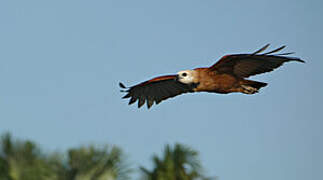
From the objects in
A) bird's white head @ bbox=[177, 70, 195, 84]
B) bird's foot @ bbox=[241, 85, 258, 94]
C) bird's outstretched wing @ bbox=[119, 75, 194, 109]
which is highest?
bird's outstretched wing @ bbox=[119, 75, 194, 109]

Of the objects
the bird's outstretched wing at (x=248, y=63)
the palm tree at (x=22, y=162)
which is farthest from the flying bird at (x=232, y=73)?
the palm tree at (x=22, y=162)

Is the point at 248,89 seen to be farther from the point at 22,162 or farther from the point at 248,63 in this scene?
the point at 22,162

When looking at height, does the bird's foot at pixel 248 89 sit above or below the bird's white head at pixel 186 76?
below

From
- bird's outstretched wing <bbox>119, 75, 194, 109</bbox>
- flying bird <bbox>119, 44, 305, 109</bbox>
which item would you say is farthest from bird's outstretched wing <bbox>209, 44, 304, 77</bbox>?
bird's outstretched wing <bbox>119, 75, 194, 109</bbox>

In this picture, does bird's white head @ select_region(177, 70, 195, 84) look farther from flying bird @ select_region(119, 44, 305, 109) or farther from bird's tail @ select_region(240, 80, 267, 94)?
bird's tail @ select_region(240, 80, 267, 94)

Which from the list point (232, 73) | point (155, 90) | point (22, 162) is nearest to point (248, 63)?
point (232, 73)

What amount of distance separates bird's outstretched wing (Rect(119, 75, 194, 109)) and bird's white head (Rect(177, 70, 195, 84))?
2.80 ft

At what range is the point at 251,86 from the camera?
1388cm

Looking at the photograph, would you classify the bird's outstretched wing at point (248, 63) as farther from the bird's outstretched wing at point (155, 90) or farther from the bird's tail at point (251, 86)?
the bird's outstretched wing at point (155, 90)

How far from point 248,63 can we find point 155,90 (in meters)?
2.47

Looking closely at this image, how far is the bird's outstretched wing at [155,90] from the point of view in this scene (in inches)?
594

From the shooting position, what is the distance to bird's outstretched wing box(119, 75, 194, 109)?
1509 centimetres

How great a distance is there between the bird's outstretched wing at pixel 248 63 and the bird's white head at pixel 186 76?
364 mm

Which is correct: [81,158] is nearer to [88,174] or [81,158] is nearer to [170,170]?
[88,174]
